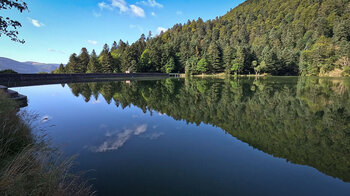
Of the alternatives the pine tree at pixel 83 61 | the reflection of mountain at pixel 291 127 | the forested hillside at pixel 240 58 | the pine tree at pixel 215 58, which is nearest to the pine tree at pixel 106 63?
the forested hillside at pixel 240 58

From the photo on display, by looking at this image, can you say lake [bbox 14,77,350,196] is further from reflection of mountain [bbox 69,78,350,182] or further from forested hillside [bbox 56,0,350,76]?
Result: forested hillside [bbox 56,0,350,76]

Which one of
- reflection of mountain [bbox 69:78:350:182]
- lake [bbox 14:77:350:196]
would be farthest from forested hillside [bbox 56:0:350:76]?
lake [bbox 14:77:350:196]

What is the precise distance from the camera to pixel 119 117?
8.38 metres

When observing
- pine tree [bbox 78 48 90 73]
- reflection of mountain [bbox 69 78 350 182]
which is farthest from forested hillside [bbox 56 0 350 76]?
reflection of mountain [bbox 69 78 350 182]

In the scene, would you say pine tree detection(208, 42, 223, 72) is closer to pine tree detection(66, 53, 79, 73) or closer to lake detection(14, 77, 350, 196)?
pine tree detection(66, 53, 79, 73)

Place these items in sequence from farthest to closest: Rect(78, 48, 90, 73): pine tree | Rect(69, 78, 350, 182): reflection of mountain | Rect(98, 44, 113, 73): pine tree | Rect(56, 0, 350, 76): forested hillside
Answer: Rect(78, 48, 90, 73): pine tree < Rect(98, 44, 113, 73): pine tree < Rect(56, 0, 350, 76): forested hillside < Rect(69, 78, 350, 182): reflection of mountain

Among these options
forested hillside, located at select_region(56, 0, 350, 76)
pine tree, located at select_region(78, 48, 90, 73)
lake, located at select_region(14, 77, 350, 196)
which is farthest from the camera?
pine tree, located at select_region(78, 48, 90, 73)

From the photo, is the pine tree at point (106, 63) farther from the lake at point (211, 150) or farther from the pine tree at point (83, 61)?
the lake at point (211, 150)

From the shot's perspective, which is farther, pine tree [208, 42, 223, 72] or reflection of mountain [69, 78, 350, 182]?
pine tree [208, 42, 223, 72]

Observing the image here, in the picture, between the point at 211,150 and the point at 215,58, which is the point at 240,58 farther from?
the point at 211,150

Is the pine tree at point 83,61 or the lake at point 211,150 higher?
the pine tree at point 83,61

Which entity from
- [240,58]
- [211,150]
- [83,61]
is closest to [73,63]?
[83,61]

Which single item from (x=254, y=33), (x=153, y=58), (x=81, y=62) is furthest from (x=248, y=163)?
(x=254, y=33)

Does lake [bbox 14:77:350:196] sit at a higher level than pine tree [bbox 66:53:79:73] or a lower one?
lower
